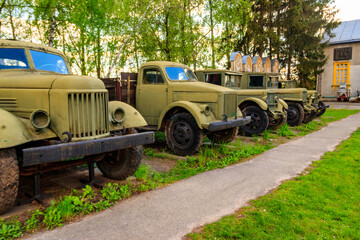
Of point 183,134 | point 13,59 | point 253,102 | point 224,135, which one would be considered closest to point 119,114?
point 13,59

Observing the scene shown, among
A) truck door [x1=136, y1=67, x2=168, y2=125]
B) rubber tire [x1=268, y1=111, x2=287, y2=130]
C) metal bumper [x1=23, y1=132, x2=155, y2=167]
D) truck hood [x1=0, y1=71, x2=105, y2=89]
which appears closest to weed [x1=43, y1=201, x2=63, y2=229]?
metal bumper [x1=23, y1=132, x2=155, y2=167]

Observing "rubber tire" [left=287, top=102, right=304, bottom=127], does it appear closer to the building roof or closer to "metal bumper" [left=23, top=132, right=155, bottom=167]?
"metal bumper" [left=23, top=132, right=155, bottom=167]

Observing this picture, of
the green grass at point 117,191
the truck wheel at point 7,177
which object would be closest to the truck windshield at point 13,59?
the truck wheel at point 7,177

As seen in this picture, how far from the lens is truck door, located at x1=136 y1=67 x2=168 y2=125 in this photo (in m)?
7.04

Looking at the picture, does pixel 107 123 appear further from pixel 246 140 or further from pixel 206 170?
pixel 246 140

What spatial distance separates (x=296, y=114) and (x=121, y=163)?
921 centimetres

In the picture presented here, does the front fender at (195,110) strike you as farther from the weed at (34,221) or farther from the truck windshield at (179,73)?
the weed at (34,221)

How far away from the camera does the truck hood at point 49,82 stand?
139 inches

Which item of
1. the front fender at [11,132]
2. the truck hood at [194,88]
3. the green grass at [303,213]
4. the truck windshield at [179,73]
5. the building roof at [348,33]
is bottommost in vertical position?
the green grass at [303,213]

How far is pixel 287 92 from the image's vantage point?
38.9 feet

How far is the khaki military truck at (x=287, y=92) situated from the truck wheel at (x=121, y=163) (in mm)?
7538

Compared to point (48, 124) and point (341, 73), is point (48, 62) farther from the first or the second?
point (341, 73)

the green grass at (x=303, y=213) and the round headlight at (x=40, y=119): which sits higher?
the round headlight at (x=40, y=119)

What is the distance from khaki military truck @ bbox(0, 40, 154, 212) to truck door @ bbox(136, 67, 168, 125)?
2.75 meters
